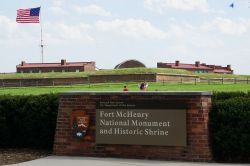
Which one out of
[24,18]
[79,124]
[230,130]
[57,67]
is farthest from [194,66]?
[230,130]

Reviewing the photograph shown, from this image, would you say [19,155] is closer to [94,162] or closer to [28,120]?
[28,120]

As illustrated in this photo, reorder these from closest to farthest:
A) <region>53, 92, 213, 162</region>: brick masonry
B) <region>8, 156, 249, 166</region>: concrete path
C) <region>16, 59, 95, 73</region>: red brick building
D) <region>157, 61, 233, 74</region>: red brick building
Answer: <region>8, 156, 249, 166</region>: concrete path < <region>53, 92, 213, 162</region>: brick masonry < <region>16, 59, 95, 73</region>: red brick building < <region>157, 61, 233, 74</region>: red brick building

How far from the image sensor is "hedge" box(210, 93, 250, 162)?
403 inches

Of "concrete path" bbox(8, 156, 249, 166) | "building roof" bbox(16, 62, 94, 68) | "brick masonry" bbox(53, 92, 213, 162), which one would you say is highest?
"building roof" bbox(16, 62, 94, 68)

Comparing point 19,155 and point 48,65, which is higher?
point 48,65

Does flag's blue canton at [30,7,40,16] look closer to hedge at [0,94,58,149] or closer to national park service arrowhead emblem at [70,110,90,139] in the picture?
hedge at [0,94,58,149]

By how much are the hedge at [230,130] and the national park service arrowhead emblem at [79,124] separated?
278 cm

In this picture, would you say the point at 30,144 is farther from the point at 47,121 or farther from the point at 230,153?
the point at 230,153

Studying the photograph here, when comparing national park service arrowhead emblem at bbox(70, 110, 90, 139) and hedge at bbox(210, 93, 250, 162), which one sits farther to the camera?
national park service arrowhead emblem at bbox(70, 110, 90, 139)

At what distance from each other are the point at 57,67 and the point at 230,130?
97506 mm

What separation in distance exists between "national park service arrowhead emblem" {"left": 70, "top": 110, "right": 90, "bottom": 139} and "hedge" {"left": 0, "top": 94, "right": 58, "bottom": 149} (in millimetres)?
976

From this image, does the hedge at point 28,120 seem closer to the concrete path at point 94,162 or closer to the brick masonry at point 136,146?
the brick masonry at point 136,146

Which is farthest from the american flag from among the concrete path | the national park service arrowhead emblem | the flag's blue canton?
the concrete path

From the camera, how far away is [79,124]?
11.4 metres
